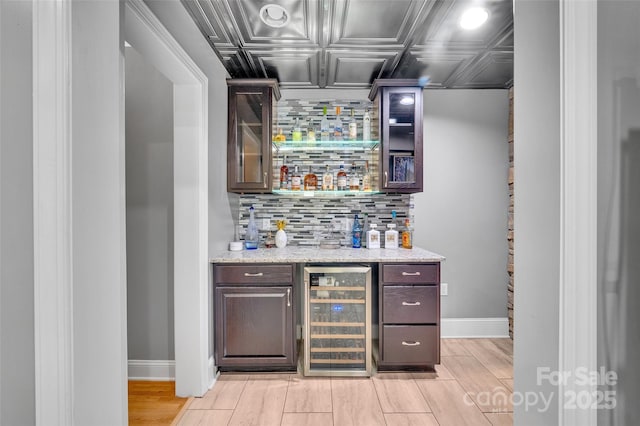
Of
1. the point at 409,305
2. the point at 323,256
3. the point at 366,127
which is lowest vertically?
the point at 409,305

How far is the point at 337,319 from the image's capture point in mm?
2348

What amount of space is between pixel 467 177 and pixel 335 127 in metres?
1.36

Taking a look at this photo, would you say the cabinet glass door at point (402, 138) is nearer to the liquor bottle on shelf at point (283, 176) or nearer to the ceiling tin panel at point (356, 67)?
the ceiling tin panel at point (356, 67)

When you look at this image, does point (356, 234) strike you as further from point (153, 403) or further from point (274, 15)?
point (153, 403)

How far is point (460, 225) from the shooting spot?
305 centimetres

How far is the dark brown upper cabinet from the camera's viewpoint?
2.65 meters

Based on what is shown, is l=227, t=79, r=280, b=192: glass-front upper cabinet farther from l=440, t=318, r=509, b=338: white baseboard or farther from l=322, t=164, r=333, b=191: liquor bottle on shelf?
l=440, t=318, r=509, b=338: white baseboard

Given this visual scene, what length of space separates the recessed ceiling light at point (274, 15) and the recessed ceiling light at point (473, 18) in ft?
3.56

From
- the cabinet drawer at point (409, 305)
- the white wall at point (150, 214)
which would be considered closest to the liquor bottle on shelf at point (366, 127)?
the cabinet drawer at point (409, 305)

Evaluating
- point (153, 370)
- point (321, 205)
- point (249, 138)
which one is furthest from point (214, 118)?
point (153, 370)

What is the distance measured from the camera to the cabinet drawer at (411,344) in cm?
234
